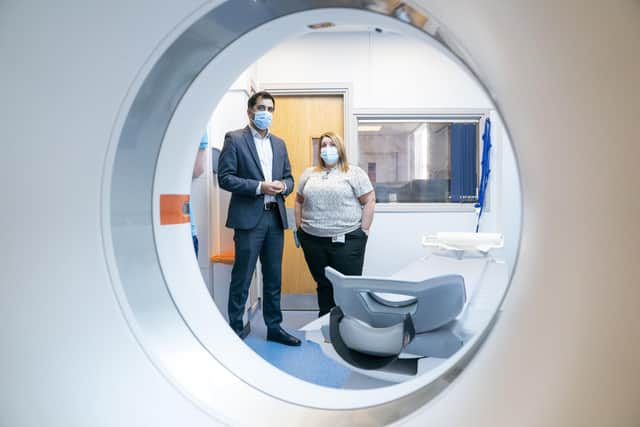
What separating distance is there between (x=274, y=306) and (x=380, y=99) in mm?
1881

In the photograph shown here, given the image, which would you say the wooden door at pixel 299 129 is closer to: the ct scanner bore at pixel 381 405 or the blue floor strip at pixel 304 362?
the blue floor strip at pixel 304 362

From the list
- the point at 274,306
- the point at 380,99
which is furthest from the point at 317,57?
the point at 274,306

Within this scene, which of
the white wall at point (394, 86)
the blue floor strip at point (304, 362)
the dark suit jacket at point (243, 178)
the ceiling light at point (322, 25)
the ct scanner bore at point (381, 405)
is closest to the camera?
the ct scanner bore at point (381, 405)

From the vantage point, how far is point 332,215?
2490 mm

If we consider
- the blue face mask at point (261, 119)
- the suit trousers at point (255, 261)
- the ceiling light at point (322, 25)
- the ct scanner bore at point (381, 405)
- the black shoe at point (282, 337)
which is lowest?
the black shoe at point (282, 337)

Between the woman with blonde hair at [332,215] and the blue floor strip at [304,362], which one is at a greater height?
the woman with blonde hair at [332,215]

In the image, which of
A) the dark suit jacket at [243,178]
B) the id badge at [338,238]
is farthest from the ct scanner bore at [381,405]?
the id badge at [338,238]

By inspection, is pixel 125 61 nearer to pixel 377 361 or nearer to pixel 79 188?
pixel 79 188

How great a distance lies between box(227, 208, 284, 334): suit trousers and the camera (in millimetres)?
2271

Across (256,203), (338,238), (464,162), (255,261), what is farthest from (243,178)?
(464,162)

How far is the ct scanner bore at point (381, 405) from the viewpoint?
427 mm

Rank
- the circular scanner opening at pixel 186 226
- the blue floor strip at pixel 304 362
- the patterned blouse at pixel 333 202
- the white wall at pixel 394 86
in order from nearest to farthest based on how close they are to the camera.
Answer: the circular scanner opening at pixel 186 226, the blue floor strip at pixel 304 362, the patterned blouse at pixel 333 202, the white wall at pixel 394 86

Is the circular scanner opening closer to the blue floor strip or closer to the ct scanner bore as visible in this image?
the ct scanner bore

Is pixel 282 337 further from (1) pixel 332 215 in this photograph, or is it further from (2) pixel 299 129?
(2) pixel 299 129
